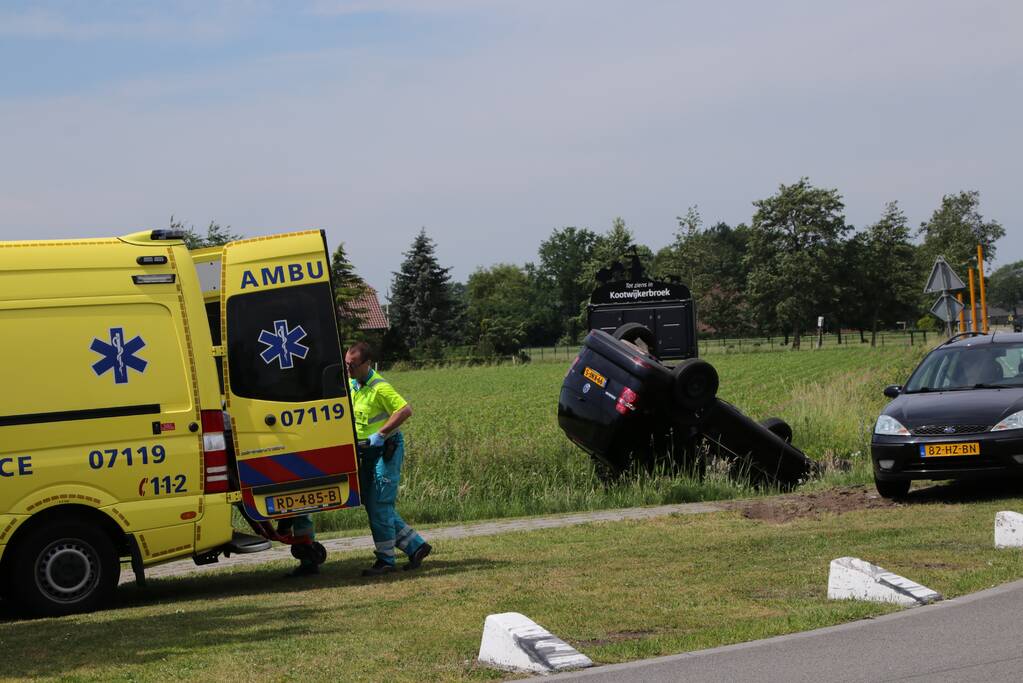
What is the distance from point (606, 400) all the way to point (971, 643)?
8.77 meters

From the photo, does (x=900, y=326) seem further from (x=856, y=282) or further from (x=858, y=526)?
(x=858, y=526)

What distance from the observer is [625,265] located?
2817cm

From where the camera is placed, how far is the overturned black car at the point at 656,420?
15.5 meters

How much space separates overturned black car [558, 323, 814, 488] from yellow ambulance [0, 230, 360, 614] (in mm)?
5646

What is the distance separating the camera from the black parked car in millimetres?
13164

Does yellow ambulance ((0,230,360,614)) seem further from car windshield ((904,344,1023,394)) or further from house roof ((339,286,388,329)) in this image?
house roof ((339,286,388,329))

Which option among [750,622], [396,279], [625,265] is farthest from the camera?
[396,279]

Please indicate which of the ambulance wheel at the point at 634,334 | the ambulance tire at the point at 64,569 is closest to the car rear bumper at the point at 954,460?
the ambulance wheel at the point at 634,334

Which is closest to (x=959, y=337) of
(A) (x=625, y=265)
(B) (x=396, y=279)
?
(A) (x=625, y=265)

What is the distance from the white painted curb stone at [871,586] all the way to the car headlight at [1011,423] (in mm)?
5240

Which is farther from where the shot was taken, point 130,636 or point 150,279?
point 150,279

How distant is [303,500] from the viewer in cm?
1045

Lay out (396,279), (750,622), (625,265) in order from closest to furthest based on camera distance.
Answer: (750,622), (625,265), (396,279)

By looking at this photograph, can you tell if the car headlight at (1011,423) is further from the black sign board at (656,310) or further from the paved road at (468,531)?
the black sign board at (656,310)
